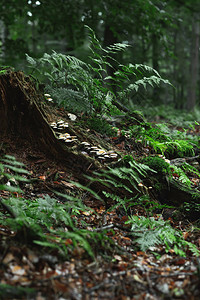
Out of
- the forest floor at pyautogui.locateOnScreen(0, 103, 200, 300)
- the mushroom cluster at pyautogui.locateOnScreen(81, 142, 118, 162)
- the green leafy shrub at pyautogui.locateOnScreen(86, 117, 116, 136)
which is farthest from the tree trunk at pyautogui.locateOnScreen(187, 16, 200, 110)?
the forest floor at pyautogui.locateOnScreen(0, 103, 200, 300)

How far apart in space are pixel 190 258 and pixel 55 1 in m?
9.01

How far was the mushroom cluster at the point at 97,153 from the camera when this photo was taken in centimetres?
386

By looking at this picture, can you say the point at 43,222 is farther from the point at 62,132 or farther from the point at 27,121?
the point at 27,121

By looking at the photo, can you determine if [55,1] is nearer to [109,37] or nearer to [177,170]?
[109,37]

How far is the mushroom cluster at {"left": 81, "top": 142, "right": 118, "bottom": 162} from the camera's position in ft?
12.7

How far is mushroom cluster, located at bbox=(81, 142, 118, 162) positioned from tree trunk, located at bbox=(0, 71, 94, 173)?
17 centimetres

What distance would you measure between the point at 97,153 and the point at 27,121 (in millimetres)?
1248

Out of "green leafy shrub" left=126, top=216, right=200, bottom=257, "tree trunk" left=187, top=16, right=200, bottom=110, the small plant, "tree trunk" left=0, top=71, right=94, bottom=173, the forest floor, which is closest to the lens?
the forest floor

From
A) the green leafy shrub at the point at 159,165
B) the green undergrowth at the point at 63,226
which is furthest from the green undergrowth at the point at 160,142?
the green undergrowth at the point at 63,226

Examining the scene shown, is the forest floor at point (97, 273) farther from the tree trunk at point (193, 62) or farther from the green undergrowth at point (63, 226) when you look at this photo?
the tree trunk at point (193, 62)

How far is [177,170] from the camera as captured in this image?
13.1 ft

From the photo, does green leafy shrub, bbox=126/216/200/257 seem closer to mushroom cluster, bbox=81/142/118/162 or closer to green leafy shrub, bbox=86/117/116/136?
mushroom cluster, bbox=81/142/118/162

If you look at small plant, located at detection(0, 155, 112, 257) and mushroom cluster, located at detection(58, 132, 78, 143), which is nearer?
small plant, located at detection(0, 155, 112, 257)

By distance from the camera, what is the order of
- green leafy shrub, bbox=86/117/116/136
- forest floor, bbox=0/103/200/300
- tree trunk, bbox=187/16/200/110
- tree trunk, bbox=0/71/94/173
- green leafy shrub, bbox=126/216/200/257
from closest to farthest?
forest floor, bbox=0/103/200/300, green leafy shrub, bbox=126/216/200/257, tree trunk, bbox=0/71/94/173, green leafy shrub, bbox=86/117/116/136, tree trunk, bbox=187/16/200/110
